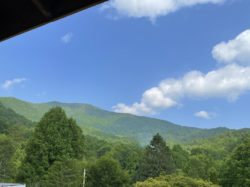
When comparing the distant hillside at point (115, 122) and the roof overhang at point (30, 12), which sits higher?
the distant hillside at point (115, 122)

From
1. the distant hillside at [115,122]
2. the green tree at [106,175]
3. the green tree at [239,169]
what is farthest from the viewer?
the distant hillside at [115,122]

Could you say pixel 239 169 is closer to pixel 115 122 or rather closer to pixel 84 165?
pixel 84 165

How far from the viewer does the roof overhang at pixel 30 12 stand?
3.34m

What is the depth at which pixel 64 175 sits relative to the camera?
38.2 meters

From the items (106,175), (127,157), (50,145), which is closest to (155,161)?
(127,157)

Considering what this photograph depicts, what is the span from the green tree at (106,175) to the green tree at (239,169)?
369 inches

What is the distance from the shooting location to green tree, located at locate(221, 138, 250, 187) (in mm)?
36156

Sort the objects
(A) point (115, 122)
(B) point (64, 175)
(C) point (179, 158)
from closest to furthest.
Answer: (B) point (64, 175) < (C) point (179, 158) < (A) point (115, 122)

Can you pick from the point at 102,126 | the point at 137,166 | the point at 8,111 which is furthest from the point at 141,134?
the point at 137,166

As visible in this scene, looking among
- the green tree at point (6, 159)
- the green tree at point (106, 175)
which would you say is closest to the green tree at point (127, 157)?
the green tree at point (106, 175)

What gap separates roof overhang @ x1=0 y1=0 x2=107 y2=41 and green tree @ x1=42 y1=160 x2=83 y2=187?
34711 millimetres

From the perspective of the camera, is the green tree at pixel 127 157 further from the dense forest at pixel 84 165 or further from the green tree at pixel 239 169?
the green tree at pixel 239 169

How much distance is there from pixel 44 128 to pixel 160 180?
13000mm

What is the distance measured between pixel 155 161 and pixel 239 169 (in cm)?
1233
